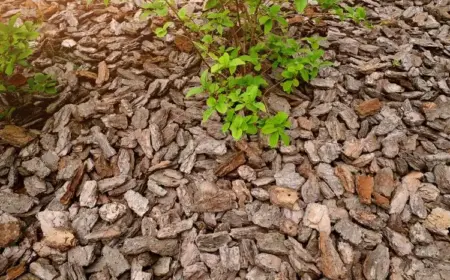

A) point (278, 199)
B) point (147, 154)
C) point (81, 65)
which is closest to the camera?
point (278, 199)

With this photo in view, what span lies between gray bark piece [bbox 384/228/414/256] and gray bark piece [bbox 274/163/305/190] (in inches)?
26.9

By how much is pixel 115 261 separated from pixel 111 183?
60cm

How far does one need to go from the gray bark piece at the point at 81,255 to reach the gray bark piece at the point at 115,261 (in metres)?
0.09

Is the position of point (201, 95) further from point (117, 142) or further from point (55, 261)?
point (55, 261)

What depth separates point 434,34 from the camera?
410 cm

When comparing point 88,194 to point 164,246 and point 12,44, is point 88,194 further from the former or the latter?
point 12,44

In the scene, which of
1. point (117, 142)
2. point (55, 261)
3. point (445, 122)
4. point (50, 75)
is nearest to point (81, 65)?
point (50, 75)

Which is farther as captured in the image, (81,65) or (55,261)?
(81,65)

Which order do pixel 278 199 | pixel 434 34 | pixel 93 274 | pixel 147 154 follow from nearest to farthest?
pixel 93 274 → pixel 278 199 → pixel 147 154 → pixel 434 34

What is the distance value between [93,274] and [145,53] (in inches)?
84.9

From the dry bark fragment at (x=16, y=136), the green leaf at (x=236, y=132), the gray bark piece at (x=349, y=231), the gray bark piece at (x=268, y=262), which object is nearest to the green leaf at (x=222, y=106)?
the green leaf at (x=236, y=132)

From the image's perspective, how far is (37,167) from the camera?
2.99m

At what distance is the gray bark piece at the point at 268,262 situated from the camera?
250 cm

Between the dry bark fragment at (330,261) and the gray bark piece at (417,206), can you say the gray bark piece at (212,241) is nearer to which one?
the dry bark fragment at (330,261)
